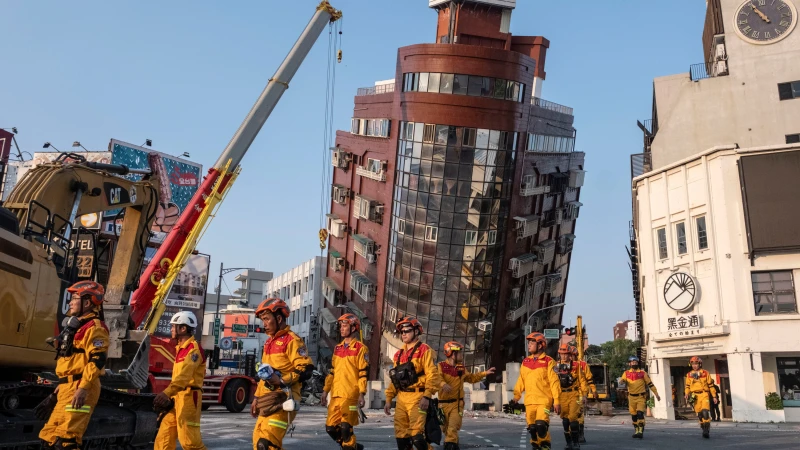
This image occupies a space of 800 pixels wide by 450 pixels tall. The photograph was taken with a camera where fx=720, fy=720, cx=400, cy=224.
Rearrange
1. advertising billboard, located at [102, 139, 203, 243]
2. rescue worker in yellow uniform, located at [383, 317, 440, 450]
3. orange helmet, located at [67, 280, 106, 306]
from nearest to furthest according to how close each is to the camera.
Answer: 1. orange helmet, located at [67, 280, 106, 306]
2. rescue worker in yellow uniform, located at [383, 317, 440, 450]
3. advertising billboard, located at [102, 139, 203, 243]

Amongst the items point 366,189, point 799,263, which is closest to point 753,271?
point 799,263

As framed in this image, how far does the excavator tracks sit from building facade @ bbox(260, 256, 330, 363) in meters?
64.4

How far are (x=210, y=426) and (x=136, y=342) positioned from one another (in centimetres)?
641

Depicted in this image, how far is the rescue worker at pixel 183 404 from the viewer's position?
904cm

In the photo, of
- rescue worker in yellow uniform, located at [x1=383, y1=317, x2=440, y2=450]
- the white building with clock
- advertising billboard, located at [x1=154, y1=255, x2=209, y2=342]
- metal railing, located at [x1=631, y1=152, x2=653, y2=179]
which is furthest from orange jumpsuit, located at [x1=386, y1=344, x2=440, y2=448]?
advertising billboard, located at [x1=154, y1=255, x2=209, y2=342]

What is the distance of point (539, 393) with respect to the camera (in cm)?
1251

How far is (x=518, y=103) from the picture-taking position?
55.5 meters

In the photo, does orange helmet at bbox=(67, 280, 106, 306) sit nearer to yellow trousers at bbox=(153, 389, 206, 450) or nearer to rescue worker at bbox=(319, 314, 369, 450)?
yellow trousers at bbox=(153, 389, 206, 450)

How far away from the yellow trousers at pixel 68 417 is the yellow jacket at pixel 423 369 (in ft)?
14.4

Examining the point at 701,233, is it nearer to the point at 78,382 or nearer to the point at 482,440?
the point at 482,440

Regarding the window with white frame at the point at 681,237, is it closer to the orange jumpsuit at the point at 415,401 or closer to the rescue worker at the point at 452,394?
the rescue worker at the point at 452,394

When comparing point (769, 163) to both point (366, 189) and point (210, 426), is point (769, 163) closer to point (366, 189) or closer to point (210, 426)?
point (210, 426)

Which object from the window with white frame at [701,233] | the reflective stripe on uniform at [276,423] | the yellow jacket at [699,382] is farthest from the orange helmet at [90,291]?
the window with white frame at [701,233]

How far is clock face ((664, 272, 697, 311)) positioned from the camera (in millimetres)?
35250
